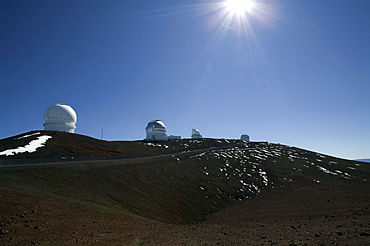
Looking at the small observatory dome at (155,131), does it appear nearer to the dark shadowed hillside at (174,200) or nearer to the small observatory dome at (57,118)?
the dark shadowed hillside at (174,200)

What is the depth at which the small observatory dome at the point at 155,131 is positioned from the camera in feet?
281

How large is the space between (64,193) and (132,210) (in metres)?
5.74

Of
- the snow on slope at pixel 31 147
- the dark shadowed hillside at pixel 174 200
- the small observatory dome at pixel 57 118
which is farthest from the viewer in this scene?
the small observatory dome at pixel 57 118

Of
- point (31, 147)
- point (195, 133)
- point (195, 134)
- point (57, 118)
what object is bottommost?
point (31, 147)

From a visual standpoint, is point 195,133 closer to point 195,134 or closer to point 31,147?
point 195,134

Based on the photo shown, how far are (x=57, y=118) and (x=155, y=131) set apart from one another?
32540mm

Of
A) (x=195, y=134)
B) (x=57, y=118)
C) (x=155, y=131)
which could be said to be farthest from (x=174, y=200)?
(x=195, y=134)

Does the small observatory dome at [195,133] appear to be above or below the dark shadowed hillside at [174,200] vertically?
A: above

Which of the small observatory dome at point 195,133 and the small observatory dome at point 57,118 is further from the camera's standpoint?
the small observatory dome at point 195,133

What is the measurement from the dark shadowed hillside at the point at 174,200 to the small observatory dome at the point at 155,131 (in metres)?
22.2

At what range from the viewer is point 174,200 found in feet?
92.6

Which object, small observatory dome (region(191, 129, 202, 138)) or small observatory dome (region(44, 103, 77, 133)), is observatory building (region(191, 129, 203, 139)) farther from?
small observatory dome (region(44, 103, 77, 133))

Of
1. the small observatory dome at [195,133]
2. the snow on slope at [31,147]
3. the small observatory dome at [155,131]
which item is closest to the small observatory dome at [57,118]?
the snow on slope at [31,147]

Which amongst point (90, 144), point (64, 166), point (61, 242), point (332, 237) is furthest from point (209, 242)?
point (90, 144)
